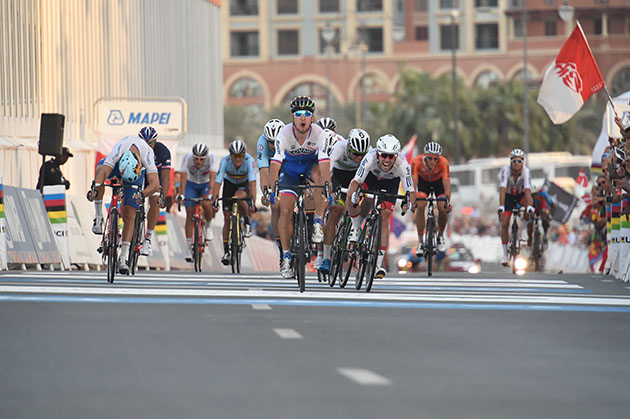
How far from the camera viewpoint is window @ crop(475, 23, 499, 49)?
123312 millimetres

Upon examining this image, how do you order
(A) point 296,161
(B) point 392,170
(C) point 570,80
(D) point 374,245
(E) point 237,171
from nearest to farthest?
(D) point 374,245 → (B) point 392,170 → (A) point 296,161 → (E) point 237,171 → (C) point 570,80

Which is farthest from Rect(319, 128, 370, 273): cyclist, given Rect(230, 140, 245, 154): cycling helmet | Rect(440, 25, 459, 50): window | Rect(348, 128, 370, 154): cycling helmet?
Rect(440, 25, 459, 50): window

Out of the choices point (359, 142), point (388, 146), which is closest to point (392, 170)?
point (388, 146)

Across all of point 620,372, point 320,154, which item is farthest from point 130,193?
point 620,372

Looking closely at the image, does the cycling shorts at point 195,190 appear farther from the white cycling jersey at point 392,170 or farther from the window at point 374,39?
the window at point 374,39

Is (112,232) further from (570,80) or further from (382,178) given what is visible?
(570,80)

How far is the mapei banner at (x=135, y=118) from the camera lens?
2906cm

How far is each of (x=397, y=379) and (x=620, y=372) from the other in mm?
1474

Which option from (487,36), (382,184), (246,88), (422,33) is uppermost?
(422,33)

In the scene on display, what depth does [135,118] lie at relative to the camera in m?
29.2

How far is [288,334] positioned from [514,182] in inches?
558

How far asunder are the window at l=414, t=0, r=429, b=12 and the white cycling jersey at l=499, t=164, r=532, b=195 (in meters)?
104

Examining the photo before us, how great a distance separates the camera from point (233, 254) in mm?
21469

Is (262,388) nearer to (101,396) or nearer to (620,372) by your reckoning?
(101,396)
